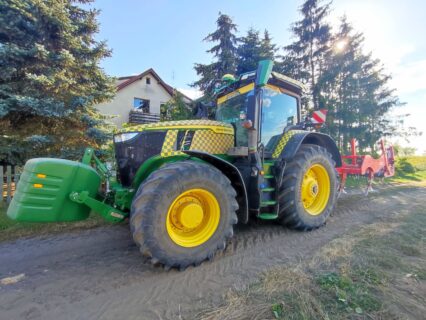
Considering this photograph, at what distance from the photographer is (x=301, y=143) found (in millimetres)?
4480

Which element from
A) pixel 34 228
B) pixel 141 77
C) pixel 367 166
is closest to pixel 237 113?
pixel 34 228

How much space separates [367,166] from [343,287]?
581 centimetres

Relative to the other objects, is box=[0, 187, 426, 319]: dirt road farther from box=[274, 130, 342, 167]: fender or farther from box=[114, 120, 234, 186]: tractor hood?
box=[274, 130, 342, 167]: fender

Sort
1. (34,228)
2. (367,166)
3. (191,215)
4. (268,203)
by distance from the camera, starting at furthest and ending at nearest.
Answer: (367,166)
(34,228)
(268,203)
(191,215)

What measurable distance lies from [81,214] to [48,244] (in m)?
1.27

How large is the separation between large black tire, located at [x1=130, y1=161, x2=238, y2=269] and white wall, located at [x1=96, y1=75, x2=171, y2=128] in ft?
56.3

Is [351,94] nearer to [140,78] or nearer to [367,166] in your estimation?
[367,166]

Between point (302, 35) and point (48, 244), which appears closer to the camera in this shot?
point (48, 244)

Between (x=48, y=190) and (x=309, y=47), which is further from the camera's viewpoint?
(x=309, y=47)

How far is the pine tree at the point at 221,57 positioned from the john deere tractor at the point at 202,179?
987cm

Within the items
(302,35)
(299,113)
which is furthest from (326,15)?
(299,113)

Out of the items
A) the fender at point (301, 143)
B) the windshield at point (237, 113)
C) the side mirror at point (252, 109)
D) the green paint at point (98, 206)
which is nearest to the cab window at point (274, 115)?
the fender at point (301, 143)

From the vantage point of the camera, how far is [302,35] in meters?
15.5

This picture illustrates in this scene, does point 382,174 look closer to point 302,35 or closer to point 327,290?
point 327,290
